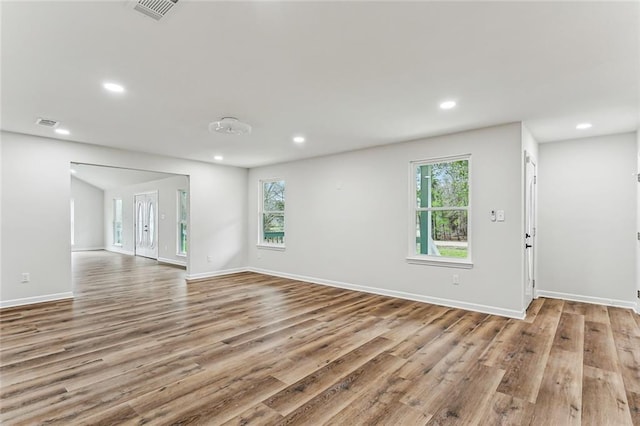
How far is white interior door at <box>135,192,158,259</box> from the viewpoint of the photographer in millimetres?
9859

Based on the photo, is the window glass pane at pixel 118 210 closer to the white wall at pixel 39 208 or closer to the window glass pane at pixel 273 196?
the white wall at pixel 39 208

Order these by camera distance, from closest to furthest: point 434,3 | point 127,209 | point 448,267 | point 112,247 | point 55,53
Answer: point 434,3
point 55,53
point 448,267
point 127,209
point 112,247

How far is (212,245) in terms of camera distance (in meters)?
6.98

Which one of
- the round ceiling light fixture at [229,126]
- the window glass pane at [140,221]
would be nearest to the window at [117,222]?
the window glass pane at [140,221]

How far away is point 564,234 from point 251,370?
494cm

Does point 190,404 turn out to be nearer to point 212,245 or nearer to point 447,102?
point 447,102

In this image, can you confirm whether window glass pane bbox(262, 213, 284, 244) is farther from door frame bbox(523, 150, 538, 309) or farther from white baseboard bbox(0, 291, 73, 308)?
door frame bbox(523, 150, 538, 309)

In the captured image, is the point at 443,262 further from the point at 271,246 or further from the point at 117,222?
the point at 117,222

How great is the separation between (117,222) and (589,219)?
13.8 metres

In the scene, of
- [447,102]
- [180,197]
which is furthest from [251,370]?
[180,197]

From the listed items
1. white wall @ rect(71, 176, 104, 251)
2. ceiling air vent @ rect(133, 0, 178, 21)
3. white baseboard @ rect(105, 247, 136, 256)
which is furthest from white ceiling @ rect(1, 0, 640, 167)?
white wall @ rect(71, 176, 104, 251)

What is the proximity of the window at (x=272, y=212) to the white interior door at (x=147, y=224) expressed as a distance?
4.28 m

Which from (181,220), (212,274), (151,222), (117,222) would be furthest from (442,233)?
(117,222)

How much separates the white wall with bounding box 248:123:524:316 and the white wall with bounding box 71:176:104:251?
8808 mm
